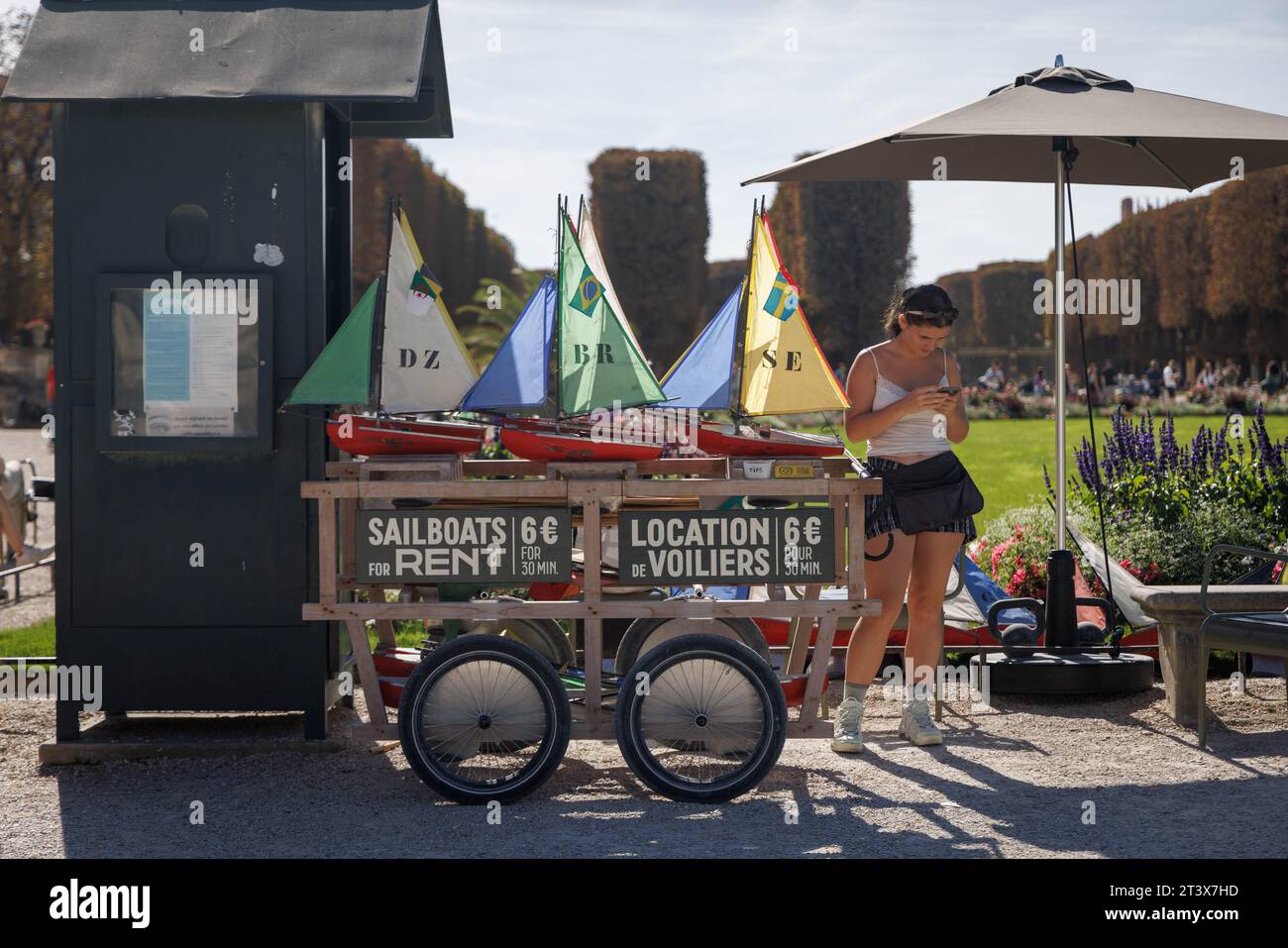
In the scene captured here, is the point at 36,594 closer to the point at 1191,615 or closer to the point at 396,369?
the point at 396,369

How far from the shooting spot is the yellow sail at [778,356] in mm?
5227

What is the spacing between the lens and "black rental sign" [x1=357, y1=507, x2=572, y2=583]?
4840 mm

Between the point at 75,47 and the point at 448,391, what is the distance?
196 cm

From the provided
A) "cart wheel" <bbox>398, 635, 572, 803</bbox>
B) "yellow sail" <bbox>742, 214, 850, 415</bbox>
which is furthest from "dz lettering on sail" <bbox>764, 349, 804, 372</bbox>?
"cart wheel" <bbox>398, 635, 572, 803</bbox>

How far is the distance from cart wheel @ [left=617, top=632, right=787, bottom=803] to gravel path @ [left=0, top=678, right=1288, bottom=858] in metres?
0.11

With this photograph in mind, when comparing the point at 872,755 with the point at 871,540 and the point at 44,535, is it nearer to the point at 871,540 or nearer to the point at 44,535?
the point at 871,540

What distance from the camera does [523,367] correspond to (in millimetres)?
5215

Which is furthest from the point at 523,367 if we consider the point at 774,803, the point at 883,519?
the point at 774,803

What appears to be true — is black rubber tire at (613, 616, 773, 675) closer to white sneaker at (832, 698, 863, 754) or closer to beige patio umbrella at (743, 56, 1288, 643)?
white sneaker at (832, 698, 863, 754)

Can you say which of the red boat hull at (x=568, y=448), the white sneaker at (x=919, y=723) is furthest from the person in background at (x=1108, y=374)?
the red boat hull at (x=568, y=448)

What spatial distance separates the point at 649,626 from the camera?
5.65 m

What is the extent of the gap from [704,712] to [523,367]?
1.40m

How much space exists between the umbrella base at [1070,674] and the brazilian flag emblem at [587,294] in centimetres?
252

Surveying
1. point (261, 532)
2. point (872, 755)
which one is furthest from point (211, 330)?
point (872, 755)
